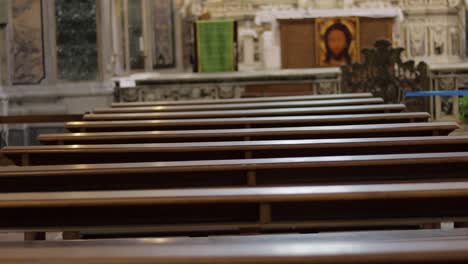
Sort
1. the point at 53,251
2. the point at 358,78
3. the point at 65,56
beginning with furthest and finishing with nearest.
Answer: the point at 65,56, the point at 358,78, the point at 53,251

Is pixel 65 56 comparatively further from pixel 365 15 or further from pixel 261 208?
pixel 261 208

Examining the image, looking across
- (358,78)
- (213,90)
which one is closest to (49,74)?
(213,90)

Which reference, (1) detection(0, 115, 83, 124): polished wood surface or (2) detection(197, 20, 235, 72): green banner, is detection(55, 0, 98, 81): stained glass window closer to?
(1) detection(0, 115, 83, 124): polished wood surface

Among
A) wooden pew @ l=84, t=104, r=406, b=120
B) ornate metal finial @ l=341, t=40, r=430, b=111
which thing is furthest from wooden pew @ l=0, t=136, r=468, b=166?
ornate metal finial @ l=341, t=40, r=430, b=111

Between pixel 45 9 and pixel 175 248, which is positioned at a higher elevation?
pixel 45 9

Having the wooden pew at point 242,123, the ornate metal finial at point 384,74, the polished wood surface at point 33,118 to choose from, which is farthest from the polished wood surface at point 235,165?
the ornate metal finial at point 384,74

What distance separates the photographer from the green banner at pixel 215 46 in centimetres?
1170

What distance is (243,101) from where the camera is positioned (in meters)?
7.40

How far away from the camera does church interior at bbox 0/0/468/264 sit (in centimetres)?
188

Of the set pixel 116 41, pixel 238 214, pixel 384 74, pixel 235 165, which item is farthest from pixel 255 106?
pixel 116 41

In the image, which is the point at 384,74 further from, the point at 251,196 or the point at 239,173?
the point at 251,196

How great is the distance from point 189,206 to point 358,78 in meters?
6.07

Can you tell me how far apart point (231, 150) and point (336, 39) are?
890 centimetres

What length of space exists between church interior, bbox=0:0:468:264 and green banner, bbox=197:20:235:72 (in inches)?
0.8
